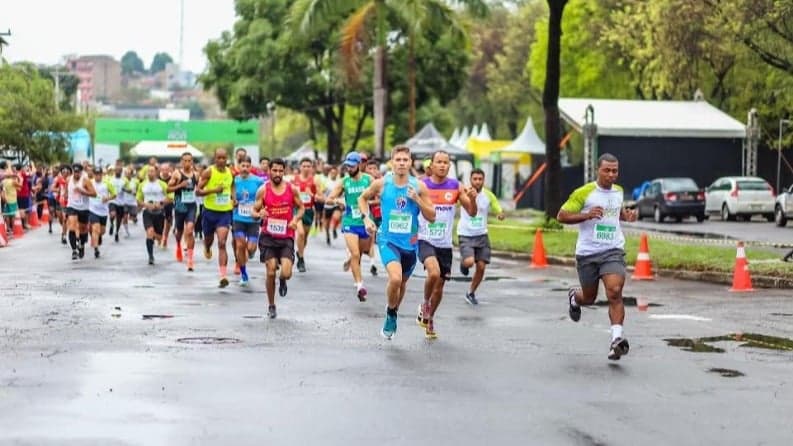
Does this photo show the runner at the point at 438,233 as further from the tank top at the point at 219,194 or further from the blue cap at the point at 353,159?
the tank top at the point at 219,194

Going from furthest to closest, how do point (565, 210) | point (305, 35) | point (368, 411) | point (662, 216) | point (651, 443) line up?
point (662, 216)
point (305, 35)
point (565, 210)
point (368, 411)
point (651, 443)

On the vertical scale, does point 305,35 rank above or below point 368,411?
above

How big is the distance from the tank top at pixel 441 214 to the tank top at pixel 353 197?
446 cm

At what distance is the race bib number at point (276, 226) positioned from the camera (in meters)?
16.7

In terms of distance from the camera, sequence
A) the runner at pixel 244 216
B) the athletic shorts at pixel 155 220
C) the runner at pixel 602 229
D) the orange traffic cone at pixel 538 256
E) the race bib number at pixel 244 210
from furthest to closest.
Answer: the orange traffic cone at pixel 538 256 < the athletic shorts at pixel 155 220 < the runner at pixel 244 216 < the race bib number at pixel 244 210 < the runner at pixel 602 229

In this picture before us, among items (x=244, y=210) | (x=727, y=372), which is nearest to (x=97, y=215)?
(x=244, y=210)

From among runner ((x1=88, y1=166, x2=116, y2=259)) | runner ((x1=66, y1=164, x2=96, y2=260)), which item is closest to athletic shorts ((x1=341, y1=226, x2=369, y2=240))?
runner ((x1=66, y1=164, x2=96, y2=260))

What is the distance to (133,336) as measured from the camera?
1378cm

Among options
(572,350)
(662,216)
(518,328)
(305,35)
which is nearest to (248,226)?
(518,328)

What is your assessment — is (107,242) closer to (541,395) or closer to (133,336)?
(133,336)

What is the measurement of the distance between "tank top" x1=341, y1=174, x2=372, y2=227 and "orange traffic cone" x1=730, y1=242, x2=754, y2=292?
516 cm

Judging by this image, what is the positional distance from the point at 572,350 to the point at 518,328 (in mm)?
2010

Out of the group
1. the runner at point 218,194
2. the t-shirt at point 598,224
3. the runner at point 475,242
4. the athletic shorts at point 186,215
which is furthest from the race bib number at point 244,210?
the t-shirt at point 598,224

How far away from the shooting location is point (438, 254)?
15.0 metres
